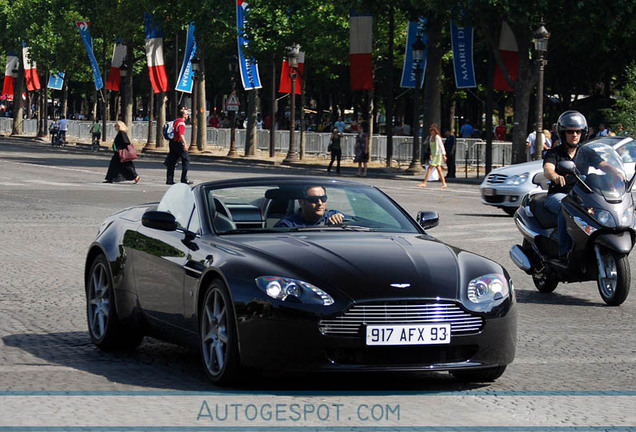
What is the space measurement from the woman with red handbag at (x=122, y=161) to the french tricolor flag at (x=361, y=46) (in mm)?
14135

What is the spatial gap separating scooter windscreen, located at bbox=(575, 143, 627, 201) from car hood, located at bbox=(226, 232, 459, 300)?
431cm

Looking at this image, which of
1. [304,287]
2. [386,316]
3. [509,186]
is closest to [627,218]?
[386,316]

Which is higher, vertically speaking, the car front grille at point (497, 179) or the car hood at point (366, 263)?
the car hood at point (366, 263)

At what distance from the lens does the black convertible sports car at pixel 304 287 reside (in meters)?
7.33

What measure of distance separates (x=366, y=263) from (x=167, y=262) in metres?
1.49

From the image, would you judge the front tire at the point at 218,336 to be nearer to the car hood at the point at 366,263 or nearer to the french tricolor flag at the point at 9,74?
the car hood at the point at 366,263

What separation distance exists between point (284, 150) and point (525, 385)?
187 feet

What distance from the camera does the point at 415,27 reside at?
46.1 meters

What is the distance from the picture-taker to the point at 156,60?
62.1 m

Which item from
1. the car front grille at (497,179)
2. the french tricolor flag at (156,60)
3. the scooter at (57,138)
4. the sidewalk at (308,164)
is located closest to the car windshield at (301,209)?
the car front grille at (497,179)

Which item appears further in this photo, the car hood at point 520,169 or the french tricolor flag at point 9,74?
the french tricolor flag at point 9,74

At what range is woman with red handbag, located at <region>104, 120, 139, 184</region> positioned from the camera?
1348 inches

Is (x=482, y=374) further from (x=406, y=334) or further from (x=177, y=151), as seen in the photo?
(x=177, y=151)

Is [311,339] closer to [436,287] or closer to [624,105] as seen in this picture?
[436,287]
